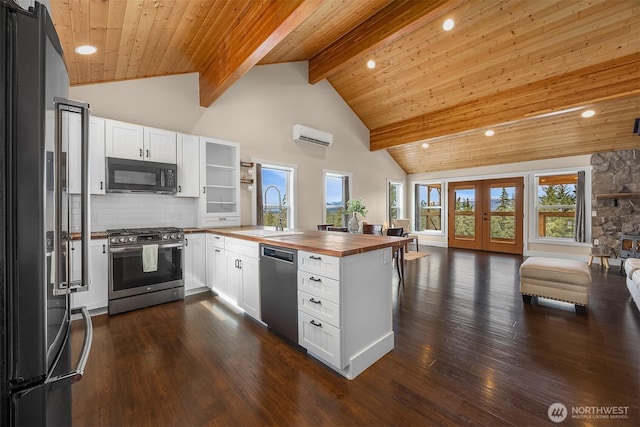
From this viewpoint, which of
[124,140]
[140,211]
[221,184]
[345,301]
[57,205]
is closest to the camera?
[57,205]

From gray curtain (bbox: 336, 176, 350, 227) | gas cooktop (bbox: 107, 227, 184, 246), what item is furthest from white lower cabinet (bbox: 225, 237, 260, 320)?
gray curtain (bbox: 336, 176, 350, 227)

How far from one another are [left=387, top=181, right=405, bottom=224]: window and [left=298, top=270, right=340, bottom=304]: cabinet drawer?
6.43 metres

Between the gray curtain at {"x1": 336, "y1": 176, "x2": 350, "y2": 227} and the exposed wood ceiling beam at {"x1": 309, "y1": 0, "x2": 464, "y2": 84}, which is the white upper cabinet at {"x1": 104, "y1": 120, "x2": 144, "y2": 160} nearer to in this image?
the exposed wood ceiling beam at {"x1": 309, "y1": 0, "x2": 464, "y2": 84}

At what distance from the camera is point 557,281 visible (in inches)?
124

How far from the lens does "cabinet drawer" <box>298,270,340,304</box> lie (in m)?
1.91

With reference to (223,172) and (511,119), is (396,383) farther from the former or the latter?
(511,119)

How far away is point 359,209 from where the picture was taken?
5492 millimetres

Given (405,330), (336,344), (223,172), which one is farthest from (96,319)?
(405,330)

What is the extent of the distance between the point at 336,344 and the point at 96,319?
2.78m

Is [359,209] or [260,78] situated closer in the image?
[260,78]

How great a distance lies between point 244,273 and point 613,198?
7301mm

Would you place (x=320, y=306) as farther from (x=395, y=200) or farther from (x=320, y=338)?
(x=395, y=200)

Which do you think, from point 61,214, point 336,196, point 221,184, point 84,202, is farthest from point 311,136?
point 61,214

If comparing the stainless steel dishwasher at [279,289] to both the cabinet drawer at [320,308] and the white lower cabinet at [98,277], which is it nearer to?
the cabinet drawer at [320,308]
